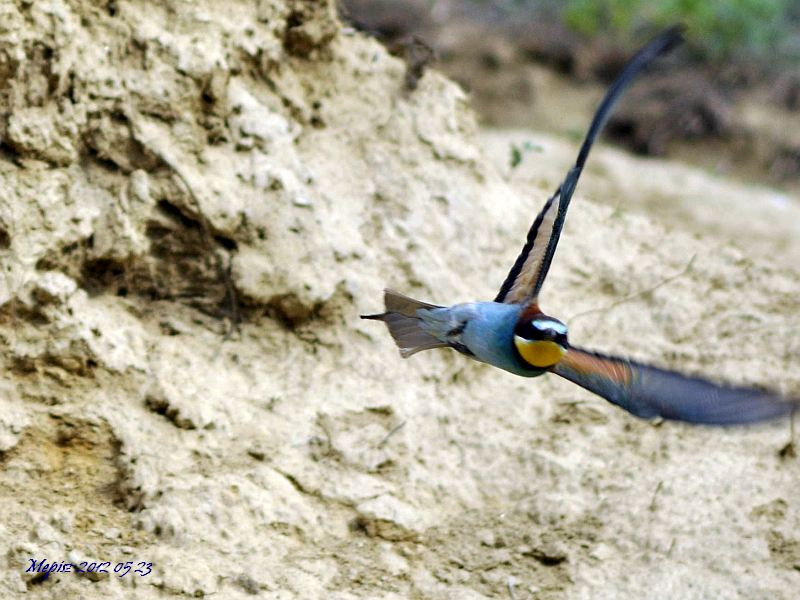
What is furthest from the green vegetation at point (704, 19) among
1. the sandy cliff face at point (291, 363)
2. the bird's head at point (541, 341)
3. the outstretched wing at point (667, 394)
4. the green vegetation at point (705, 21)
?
the outstretched wing at point (667, 394)

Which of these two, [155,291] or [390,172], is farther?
[390,172]

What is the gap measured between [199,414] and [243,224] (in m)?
0.66

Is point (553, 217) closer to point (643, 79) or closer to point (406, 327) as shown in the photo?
point (406, 327)

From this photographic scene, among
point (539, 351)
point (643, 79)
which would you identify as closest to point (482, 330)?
point (539, 351)

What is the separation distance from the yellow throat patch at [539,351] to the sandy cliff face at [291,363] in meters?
0.67

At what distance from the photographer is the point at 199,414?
3.19 m

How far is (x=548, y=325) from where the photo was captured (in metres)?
2.74

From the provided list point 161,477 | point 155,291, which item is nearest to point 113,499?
point 161,477

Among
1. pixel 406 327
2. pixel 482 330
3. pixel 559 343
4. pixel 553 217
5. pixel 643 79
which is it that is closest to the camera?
pixel 559 343

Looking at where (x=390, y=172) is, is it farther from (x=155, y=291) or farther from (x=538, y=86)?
(x=538, y=86)

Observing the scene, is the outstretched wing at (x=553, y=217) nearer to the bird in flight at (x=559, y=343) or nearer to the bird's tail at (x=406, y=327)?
→ the bird in flight at (x=559, y=343)

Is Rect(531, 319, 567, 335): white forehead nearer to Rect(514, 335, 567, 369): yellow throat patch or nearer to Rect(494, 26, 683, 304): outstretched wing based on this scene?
Rect(514, 335, 567, 369): yellow throat patch

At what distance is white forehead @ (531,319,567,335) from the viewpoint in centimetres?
273

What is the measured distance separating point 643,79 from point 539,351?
522cm
